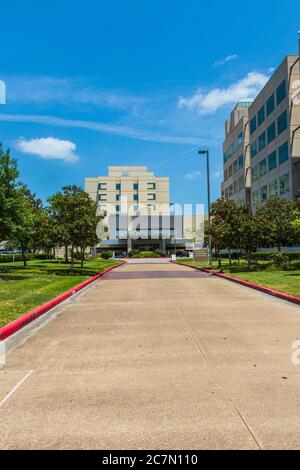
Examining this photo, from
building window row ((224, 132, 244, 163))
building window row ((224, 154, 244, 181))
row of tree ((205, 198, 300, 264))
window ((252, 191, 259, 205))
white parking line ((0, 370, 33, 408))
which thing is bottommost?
white parking line ((0, 370, 33, 408))

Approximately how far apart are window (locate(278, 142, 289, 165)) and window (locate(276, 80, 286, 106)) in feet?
18.1

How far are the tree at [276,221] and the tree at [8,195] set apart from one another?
Result: 15045 millimetres

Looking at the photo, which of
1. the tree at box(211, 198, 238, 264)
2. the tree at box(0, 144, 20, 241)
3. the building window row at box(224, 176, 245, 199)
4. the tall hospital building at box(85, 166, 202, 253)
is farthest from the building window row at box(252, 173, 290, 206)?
the tall hospital building at box(85, 166, 202, 253)

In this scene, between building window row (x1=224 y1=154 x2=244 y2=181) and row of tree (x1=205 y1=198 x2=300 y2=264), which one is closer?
row of tree (x1=205 y1=198 x2=300 y2=264)

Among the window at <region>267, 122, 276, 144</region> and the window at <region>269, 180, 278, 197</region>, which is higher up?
the window at <region>267, 122, 276, 144</region>

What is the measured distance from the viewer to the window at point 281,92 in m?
50.8

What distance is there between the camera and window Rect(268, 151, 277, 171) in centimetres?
5503

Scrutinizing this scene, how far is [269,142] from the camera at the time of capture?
57250mm

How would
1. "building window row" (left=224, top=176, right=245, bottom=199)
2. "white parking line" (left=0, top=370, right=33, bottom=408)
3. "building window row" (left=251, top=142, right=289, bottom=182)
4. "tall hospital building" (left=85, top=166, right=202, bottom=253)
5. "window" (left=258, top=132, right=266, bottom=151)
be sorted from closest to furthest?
"white parking line" (left=0, top=370, right=33, bottom=408), "building window row" (left=251, top=142, right=289, bottom=182), "window" (left=258, top=132, right=266, bottom=151), "building window row" (left=224, top=176, right=245, bottom=199), "tall hospital building" (left=85, top=166, right=202, bottom=253)

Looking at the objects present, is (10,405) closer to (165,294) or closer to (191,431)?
(191,431)

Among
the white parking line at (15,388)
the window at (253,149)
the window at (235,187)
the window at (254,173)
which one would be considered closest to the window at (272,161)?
the window at (254,173)

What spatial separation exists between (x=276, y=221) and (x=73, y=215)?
51.5 ft

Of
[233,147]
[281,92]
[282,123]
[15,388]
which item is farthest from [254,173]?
[15,388]

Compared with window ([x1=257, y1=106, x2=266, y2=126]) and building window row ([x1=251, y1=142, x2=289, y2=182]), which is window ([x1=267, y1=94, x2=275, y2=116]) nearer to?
window ([x1=257, y1=106, x2=266, y2=126])
